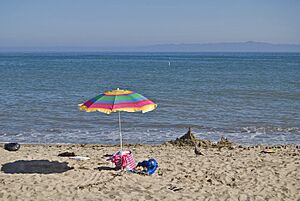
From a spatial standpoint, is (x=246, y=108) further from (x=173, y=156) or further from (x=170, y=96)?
(x=173, y=156)

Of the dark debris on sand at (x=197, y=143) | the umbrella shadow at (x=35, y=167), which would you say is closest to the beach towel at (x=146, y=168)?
the umbrella shadow at (x=35, y=167)

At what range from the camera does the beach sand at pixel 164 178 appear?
A: 8.56 m

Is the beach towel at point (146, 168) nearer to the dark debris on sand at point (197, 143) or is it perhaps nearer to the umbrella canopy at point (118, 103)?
the umbrella canopy at point (118, 103)

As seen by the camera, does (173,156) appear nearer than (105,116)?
Yes

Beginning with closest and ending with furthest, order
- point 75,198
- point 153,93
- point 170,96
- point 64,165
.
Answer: point 75,198, point 64,165, point 170,96, point 153,93

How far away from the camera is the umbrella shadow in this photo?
33.0 ft

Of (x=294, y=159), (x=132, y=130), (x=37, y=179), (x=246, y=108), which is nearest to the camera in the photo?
(x=37, y=179)

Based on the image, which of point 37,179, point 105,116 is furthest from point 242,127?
point 37,179

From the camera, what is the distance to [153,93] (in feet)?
107

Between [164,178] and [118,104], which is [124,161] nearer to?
[164,178]

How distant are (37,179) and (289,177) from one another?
19.1 ft

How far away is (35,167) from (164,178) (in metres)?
3.30

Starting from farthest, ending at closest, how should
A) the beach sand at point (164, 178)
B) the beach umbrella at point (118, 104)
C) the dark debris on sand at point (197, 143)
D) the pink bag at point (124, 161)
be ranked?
the dark debris on sand at point (197, 143), the pink bag at point (124, 161), the beach umbrella at point (118, 104), the beach sand at point (164, 178)

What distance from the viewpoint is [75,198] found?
27.3 ft
